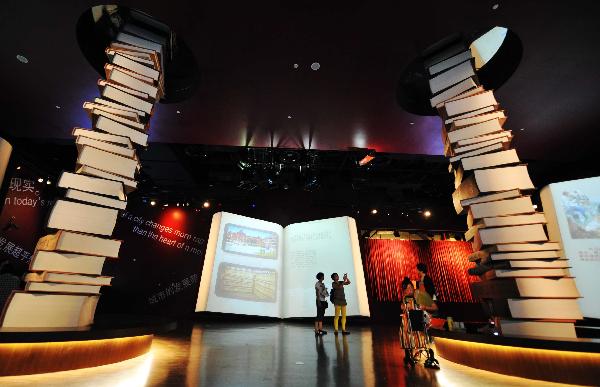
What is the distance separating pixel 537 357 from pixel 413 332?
102cm

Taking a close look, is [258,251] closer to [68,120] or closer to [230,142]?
[230,142]

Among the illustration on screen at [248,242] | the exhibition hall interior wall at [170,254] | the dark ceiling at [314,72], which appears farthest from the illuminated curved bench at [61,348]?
the exhibition hall interior wall at [170,254]

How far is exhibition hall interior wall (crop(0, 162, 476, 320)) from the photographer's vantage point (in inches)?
309

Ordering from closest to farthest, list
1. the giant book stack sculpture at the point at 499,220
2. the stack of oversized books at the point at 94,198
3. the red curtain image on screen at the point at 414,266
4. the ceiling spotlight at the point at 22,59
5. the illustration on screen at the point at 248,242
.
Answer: the stack of oversized books at the point at 94,198 < the giant book stack sculpture at the point at 499,220 < the ceiling spotlight at the point at 22,59 < the illustration on screen at the point at 248,242 < the red curtain image on screen at the point at 414,266

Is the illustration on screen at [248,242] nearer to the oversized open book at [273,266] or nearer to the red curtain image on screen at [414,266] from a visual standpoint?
the oversized open book at [273,266]

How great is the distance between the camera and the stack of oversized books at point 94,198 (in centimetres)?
256

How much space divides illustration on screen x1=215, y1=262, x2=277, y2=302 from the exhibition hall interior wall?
1.09m

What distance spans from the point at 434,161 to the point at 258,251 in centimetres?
538

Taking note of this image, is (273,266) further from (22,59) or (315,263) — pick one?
(22,59)

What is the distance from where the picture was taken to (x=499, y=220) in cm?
302

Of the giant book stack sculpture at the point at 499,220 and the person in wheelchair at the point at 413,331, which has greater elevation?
the giant book stack sculpture at the point at 499,220

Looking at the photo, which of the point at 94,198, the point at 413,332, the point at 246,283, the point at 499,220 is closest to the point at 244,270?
the point at 246,283

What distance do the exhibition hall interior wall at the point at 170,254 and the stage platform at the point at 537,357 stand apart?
571cm

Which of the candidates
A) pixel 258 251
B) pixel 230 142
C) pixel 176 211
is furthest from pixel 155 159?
pixel 258 251
